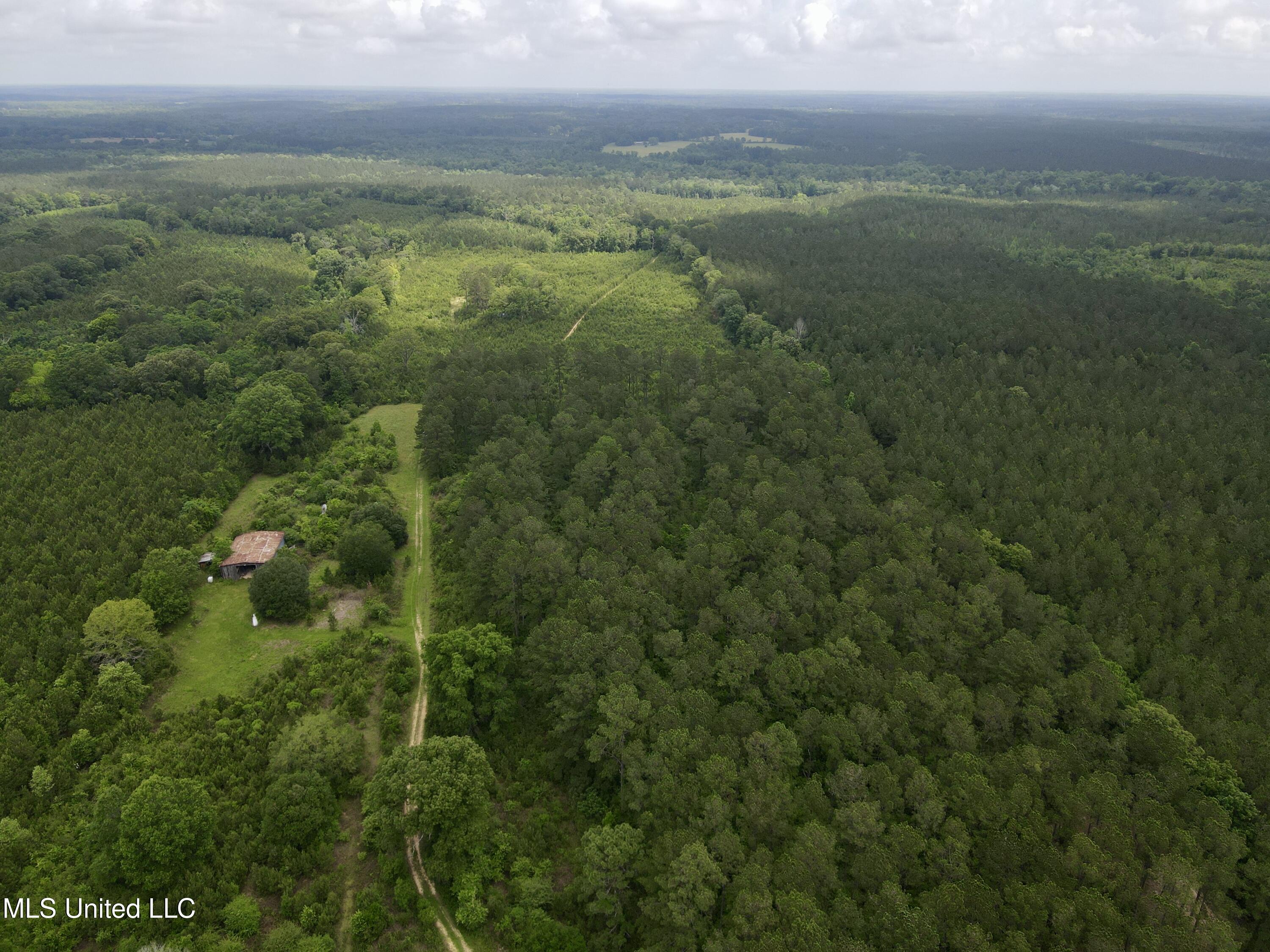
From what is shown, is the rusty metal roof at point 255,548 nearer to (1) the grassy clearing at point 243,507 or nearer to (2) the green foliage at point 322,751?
(1) the grassy clearing at point 243,507

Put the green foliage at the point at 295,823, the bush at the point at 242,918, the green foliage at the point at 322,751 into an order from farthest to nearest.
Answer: the green foliage at the point at 322,751 < the green foliage at the point at 295,823 < the bush at the point at 242,918

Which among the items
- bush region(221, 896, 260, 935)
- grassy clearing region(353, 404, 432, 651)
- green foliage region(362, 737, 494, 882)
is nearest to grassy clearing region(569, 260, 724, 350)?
grassy clearing region(353, 404, 432, 651)

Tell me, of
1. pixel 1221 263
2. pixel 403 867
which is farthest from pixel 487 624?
pixel 1221 263

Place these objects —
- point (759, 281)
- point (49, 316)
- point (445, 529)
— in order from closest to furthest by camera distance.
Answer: point (445, 529), point (49, 316), point (759, 281)

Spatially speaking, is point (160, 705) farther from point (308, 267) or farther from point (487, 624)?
point (308, 267)

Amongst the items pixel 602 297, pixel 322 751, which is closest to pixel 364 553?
pixel 322 751

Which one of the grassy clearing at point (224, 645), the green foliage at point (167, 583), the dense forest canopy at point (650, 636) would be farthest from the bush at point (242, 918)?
the green foliage at point (167, 583)
